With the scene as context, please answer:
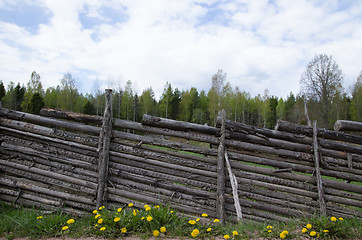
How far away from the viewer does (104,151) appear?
4.21 meters

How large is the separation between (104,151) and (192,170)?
167 cm

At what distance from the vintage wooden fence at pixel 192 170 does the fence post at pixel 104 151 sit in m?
0.02

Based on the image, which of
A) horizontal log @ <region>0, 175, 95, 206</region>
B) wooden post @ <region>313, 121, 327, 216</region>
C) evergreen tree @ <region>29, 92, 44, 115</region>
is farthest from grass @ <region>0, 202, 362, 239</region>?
evergreen tree @ <region>29, 92, 44, 115</region>

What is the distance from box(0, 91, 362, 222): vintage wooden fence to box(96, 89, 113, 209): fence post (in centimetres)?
2

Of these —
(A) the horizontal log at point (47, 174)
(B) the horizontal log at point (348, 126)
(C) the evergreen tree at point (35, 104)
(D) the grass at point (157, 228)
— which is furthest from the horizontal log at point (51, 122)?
(C) the evergreen tree at point (35, 104)

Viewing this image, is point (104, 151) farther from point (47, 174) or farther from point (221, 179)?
point (221, 179)

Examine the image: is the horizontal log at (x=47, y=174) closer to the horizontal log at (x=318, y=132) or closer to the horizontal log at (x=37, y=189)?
the horizontal log at (x=37, y=189)

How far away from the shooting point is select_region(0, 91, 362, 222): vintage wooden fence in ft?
13.3

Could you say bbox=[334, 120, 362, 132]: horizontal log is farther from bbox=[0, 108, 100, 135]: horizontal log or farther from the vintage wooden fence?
bbox=[0, 108, 100, 135]: horizontal log

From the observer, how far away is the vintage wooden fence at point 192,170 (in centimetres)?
407

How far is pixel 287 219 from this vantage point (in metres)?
3.93

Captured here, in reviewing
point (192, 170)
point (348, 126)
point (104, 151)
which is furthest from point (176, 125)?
point (348, 126)

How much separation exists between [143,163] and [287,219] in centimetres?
274

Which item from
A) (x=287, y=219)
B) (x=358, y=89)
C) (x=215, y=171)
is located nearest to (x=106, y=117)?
(x=215, y=171)
